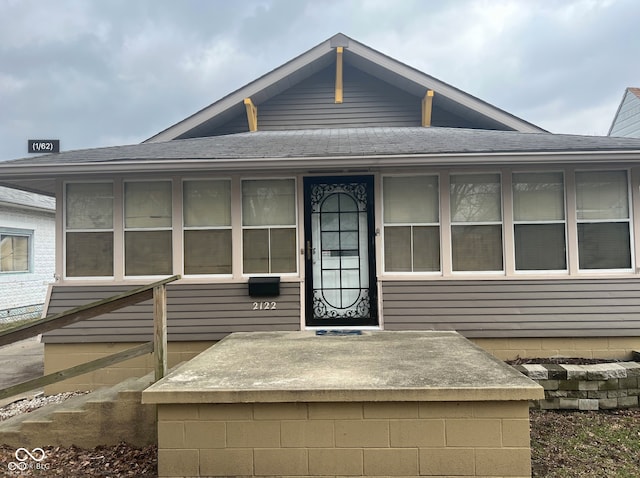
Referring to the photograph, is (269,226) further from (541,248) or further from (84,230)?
(541,248)

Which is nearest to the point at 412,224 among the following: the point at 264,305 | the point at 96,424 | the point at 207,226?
the point at 264,305

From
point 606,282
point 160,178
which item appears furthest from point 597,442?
point 160,178

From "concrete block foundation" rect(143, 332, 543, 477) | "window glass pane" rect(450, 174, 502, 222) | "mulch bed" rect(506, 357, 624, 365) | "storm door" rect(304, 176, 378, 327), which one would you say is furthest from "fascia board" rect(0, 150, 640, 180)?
"concrete block foundation" rect(143, 332, 543, 477)

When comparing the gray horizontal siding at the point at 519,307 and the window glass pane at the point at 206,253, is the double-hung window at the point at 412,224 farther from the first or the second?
the window glass pane at the point at 206,253

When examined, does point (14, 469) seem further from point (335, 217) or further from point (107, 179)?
point (335, 217)

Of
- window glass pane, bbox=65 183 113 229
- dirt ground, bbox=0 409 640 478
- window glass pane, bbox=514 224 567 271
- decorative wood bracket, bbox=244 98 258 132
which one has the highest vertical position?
decorative wood bracket, bbox=244 98 258 132

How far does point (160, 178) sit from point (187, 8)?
3899 centimetres

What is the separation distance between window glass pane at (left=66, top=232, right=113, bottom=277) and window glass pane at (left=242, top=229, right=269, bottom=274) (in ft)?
6.00

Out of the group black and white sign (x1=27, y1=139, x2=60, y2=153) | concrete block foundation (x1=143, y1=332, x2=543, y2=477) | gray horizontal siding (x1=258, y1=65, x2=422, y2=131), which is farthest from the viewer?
gray horizontal siding (x1=258, y1=65, x2=422, y2=131)

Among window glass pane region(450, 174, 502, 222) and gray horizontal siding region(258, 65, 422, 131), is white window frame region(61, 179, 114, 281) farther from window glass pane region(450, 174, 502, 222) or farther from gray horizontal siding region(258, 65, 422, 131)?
window glass pane region(450, 174, 502, 222)

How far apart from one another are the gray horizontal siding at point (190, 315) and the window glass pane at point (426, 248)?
66.8 inches

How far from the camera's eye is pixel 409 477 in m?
2.82

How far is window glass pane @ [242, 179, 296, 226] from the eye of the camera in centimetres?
575

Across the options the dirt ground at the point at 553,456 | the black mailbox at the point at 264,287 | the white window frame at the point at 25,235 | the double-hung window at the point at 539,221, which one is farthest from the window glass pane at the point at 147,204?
the white window frame at the point at 25,235
